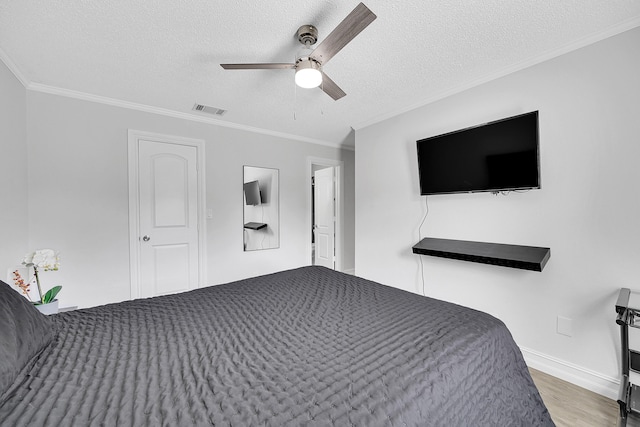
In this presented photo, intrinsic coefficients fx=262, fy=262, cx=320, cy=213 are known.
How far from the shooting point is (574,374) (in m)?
1.90

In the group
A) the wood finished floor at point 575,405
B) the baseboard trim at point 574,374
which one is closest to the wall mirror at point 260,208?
the baseboard trim at point 574,374

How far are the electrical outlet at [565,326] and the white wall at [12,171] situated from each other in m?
4.15

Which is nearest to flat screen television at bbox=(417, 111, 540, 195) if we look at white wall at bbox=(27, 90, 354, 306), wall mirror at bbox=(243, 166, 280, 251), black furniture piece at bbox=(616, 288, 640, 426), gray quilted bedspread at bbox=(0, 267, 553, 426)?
black furniture piece at bbox=(616, 288, 640, 426)

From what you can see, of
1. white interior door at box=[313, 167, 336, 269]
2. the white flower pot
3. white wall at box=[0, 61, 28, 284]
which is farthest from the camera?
white interior door at box=[313, 167, 336, 269]

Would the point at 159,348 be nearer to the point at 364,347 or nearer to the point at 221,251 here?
the point at 364,347

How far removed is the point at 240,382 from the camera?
804 millimetres

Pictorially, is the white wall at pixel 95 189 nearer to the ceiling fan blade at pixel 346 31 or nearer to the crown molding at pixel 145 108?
the crown molding at pixel 145 108

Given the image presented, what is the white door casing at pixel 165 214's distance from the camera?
115 inches

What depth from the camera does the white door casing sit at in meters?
2.91

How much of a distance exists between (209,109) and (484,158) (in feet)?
9.50

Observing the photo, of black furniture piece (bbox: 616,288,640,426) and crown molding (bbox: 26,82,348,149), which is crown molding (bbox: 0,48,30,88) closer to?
crown molding (bbox: 26,82,348,149)

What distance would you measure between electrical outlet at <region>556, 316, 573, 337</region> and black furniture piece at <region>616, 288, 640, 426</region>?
33 centimetres

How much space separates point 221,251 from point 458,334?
3.01 metres

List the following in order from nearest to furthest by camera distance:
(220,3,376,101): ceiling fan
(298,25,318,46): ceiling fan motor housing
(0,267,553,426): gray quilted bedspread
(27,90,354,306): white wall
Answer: (0,267,553,426): gray quilted bedspread → (220,3,376,101): ceiling fan → (298,25,318,46): ceiling fan motor housing → (27,90,354,306): white wall
